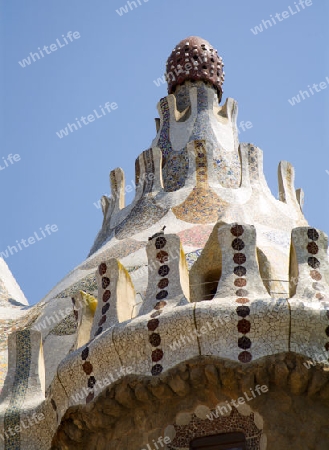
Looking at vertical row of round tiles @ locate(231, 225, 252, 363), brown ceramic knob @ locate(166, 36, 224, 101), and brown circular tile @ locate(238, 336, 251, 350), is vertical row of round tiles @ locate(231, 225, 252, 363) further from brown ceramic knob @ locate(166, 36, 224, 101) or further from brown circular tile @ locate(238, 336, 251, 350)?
brown ceramic knob @ locate(166, 36, 224, 101)

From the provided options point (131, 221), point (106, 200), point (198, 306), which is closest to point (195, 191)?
point (131, 221)

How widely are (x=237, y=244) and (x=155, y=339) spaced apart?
1.24 m

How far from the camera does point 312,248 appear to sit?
10.4 m

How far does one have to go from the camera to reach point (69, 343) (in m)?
12.7

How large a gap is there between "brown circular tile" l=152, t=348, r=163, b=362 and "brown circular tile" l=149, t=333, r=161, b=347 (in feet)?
0.17

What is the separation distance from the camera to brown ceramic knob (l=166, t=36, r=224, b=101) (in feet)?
56.4

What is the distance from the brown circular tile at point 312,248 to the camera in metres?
10.4

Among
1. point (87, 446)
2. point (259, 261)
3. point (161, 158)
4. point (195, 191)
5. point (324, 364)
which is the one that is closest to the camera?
point (324, 364)

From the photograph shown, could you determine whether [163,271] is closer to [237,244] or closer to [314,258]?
[237,244]

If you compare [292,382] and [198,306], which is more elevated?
[198,306]

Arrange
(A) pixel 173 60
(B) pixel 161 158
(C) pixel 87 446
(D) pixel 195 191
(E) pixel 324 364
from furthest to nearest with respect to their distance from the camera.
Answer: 1. (A) pixel 173 60
2. (B) pixel 161 158
3. (D) pixel 195 191
4. (C) pixel 87 446
5. (E) pixel 324 364

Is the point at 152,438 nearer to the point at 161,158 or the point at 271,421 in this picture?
the point at 271,421

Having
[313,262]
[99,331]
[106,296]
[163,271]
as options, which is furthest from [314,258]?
[99,331]

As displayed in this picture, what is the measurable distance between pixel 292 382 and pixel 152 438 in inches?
50.4
